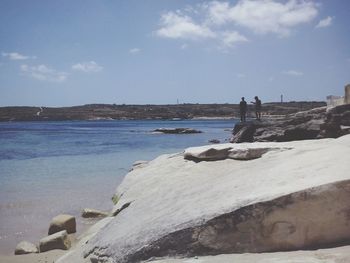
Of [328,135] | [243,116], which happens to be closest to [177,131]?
[243,116]

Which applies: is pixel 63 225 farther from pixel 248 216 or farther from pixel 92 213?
pixel 248 216

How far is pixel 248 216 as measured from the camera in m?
4.83

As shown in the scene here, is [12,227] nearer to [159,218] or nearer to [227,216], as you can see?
[159,218]

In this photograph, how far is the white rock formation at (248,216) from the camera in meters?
4.73

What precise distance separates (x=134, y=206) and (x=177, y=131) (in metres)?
52.5

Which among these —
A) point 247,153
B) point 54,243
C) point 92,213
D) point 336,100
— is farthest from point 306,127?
point 54,243

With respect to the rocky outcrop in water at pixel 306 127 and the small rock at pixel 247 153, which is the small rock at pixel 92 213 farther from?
the rocky outcrop in water at pixel 306 127

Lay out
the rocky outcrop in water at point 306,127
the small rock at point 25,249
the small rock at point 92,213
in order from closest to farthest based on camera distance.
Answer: the small rock at point 25,249 → the small rock at point 92,213 → the rocky outcrop in water at point 306,127

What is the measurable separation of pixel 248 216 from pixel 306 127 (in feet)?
39.0

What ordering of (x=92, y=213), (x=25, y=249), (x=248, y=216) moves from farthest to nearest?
1. (x=92, y=213)
2. (x=25, y=249)
3. (x=248, y=216)

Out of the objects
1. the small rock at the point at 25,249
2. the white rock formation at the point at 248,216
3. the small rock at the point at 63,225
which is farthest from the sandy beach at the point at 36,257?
the white rock formation at the point at 248,216

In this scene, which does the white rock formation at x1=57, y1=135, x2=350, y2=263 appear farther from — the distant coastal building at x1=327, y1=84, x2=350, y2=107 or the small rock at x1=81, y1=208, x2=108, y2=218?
the distant coastal building at x1=327, y1=84, x2=350, y2=107

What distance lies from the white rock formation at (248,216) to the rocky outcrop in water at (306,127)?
31.3ft

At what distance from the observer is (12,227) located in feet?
36.0
